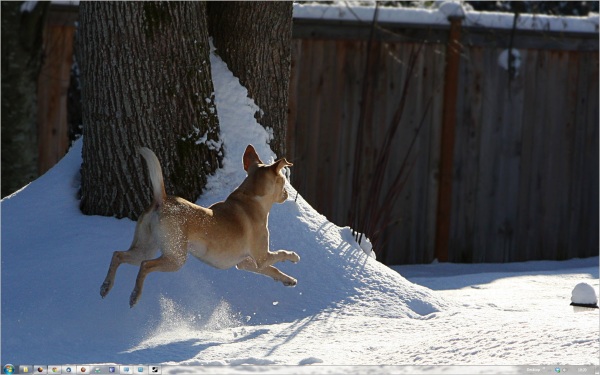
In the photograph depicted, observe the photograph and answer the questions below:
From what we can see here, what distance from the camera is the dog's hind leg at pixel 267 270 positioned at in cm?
551

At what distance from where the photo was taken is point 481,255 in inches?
376

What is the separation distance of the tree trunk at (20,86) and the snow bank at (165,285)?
2.22m

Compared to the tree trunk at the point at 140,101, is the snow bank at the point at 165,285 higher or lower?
lower

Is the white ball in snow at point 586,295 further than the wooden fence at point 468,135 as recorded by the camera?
No

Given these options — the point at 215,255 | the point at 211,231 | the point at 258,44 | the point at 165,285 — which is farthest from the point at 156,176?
the point at 258,44

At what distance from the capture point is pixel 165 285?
5602mm

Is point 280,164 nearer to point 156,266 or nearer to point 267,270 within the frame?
point 267,270

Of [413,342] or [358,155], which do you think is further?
[358,155]

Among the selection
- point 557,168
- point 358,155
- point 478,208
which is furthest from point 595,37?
point 358,155

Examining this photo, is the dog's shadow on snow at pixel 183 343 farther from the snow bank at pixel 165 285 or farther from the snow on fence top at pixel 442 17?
the snow on fence top at pixel 442 17

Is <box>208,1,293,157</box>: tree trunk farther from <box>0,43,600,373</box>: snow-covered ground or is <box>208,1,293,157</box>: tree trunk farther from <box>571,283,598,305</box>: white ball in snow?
<box>571,283,598,305</box>: white ball in snow

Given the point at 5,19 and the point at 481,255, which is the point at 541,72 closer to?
the point at 481,255

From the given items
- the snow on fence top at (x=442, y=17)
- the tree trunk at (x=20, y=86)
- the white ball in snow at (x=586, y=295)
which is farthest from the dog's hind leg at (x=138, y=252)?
the snow on fence top at (x=442, y=17)

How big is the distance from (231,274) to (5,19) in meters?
4.26
